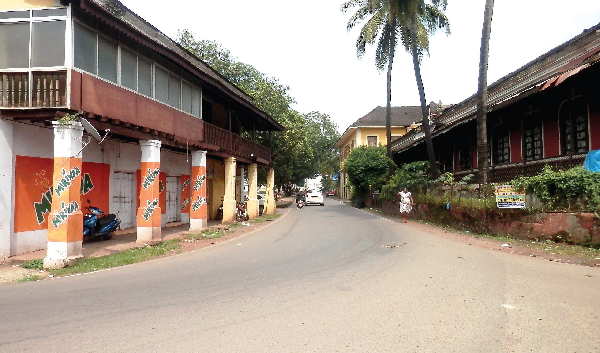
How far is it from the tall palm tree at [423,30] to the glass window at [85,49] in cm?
1512

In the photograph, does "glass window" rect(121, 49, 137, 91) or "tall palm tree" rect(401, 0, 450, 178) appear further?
"tall palm tree" rect(401, 0, 450, 178)

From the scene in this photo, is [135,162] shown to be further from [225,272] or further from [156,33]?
[225,272]

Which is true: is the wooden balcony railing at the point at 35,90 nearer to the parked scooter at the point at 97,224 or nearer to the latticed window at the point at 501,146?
the parked scooter at the point at 97,224

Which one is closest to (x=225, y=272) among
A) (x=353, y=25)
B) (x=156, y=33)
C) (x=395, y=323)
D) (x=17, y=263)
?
(x=395, y=323)

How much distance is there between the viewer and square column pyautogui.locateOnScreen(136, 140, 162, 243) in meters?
13.0

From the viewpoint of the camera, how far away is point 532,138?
1778cm

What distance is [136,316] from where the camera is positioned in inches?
211

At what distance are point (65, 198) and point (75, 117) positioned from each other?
1907 mm

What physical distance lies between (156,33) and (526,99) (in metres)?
14.5

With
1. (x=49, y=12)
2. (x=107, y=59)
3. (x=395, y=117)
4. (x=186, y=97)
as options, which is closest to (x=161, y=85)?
(x=186, y=97)

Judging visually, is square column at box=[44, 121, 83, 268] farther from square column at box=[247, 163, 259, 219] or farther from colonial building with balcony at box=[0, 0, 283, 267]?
square column at box=[247, 163, 259, 219]

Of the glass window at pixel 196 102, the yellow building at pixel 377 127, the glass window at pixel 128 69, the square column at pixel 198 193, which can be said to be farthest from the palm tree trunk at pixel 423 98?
the yellow building at pixel 377 127

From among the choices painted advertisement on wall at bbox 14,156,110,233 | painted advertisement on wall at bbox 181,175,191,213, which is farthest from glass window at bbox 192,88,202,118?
painted advertisement on wall at bbox 14,156,110,233

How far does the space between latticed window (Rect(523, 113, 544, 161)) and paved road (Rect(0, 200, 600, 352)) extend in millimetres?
9438
